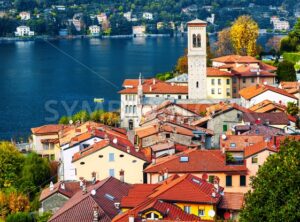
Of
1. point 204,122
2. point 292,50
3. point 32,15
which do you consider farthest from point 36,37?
point 204,122

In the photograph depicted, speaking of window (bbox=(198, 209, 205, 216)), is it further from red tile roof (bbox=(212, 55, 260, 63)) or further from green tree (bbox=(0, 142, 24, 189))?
red tile roof (bbox=(212, 55, 260, 63))

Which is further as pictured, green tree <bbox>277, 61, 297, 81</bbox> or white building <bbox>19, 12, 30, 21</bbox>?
white building <bbox>19, 12, 30, 21</bbox>

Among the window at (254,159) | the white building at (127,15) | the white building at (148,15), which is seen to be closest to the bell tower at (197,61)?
the window at (254,159)

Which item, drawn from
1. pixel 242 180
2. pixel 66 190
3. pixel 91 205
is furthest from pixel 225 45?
pixel 91 205

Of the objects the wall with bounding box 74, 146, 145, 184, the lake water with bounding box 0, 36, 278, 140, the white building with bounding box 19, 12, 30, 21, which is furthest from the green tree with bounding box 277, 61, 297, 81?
A: the white building with bounding box 19, 12, 30, 21

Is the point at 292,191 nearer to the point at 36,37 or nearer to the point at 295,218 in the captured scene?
the point at 295,218

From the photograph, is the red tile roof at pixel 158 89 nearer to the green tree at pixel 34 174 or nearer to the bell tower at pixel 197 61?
the bell tower at pixel 197 61
